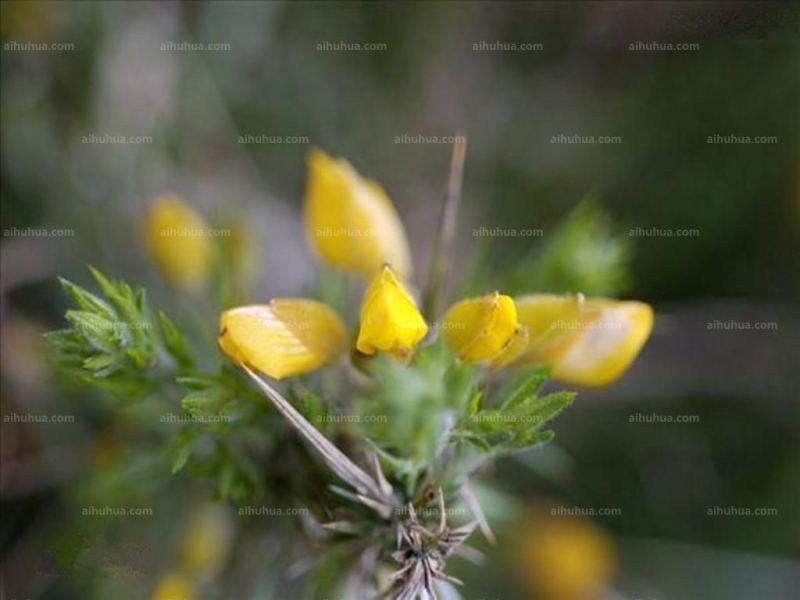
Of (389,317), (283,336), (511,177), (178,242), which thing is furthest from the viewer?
(511,177)

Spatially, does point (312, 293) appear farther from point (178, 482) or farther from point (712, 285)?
point (712, 285)

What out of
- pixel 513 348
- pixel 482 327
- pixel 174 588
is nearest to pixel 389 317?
pixel 482 327

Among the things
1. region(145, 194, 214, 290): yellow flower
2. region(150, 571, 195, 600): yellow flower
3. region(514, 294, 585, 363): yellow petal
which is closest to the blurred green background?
region(145, 194, 214, 290): yellow flower

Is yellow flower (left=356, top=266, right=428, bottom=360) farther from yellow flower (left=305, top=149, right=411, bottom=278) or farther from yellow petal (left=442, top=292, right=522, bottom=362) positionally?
yellow flower (left=305, top=149, right=411, bottom=278)

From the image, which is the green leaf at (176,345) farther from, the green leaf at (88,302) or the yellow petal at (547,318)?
the yellow petal at (547,318)

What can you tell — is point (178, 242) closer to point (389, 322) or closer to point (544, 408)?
point (389, 322)

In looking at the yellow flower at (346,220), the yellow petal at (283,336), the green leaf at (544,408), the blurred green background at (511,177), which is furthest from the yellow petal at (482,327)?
the blurred green background at (511,177)

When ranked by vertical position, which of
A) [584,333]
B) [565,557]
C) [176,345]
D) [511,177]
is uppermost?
[511,177]
